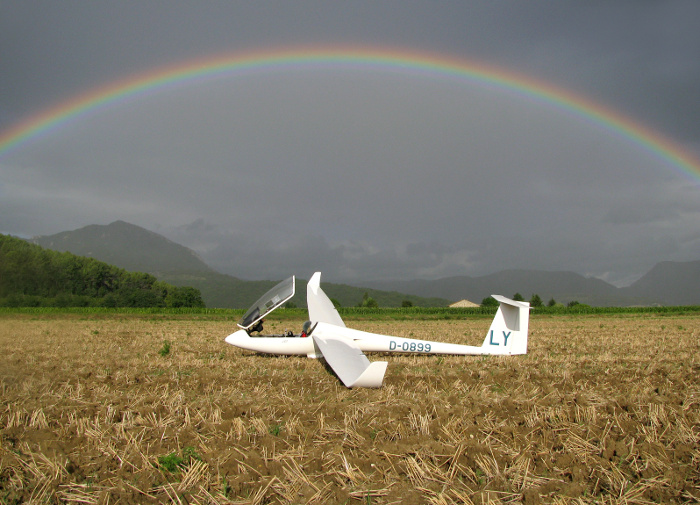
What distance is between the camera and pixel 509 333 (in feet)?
47.5

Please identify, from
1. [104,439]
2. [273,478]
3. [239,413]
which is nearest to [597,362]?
[239,413]

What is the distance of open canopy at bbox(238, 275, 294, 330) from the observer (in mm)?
14086

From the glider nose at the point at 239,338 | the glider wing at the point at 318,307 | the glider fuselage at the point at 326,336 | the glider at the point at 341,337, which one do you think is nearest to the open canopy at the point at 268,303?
the glider at the point at 341,337

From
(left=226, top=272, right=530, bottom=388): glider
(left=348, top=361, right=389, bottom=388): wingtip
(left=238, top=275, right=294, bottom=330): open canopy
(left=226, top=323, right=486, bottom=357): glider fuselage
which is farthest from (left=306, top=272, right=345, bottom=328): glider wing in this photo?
(left=348, top=361, right=389, bottom=388): wingtip

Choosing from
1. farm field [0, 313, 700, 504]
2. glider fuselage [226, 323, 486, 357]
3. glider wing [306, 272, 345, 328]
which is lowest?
farm field [0, 313, 700, 504]

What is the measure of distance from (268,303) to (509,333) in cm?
765

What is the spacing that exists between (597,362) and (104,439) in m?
12.8

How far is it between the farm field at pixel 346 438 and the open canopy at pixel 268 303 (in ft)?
11.1

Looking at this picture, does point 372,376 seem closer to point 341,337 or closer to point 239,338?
point 341,337

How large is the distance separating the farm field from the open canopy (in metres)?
3.39

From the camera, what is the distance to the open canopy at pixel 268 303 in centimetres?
1409

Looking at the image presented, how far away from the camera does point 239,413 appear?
7059 mm

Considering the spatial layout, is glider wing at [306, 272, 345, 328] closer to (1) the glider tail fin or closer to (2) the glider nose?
(2) the glider nose

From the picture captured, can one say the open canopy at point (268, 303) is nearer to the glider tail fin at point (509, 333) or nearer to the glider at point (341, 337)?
the glider at point (341, 337)
